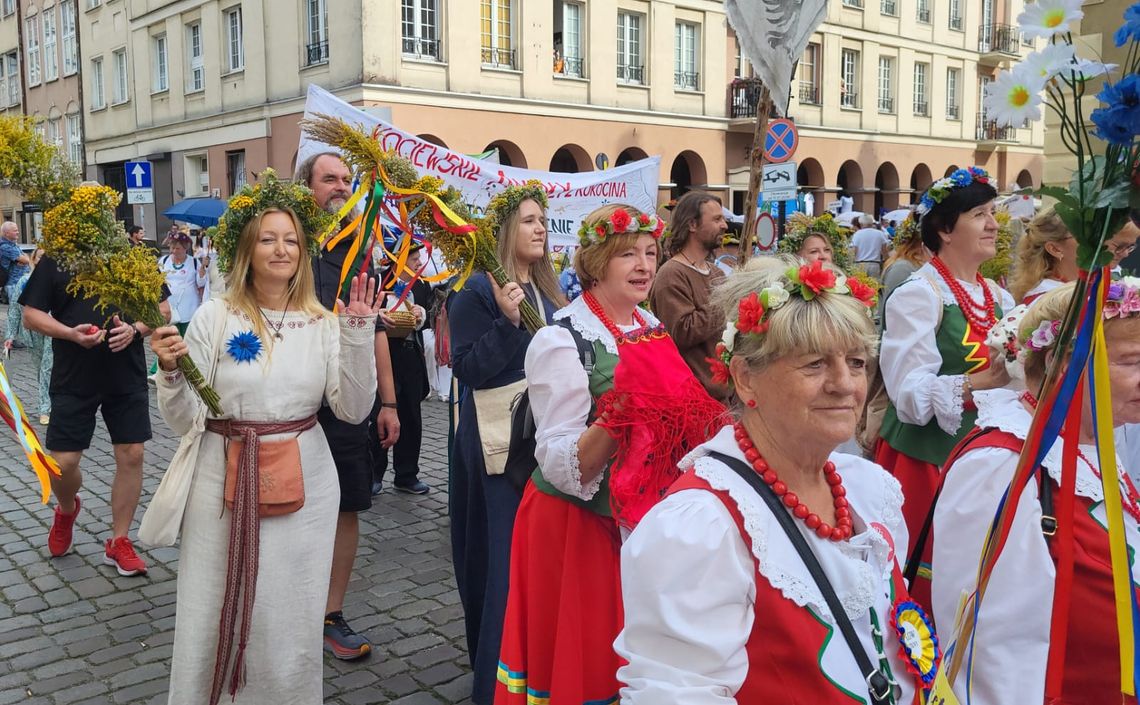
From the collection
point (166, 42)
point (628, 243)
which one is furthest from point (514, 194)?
point (166, 42)

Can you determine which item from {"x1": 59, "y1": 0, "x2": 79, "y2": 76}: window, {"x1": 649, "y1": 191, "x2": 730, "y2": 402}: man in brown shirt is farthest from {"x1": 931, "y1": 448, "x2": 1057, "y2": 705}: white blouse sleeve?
{"x1": 59, "y1": 0, "x2": 79, "y2": 76}: window

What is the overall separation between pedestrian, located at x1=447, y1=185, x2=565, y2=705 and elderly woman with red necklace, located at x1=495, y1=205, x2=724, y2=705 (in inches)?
20.2

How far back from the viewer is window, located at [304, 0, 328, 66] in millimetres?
21781

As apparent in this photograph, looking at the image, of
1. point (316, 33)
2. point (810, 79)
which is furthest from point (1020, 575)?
point (810, 79)

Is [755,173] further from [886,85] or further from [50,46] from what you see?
[50,46]

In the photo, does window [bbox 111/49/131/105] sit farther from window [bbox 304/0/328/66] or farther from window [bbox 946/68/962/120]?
window [bbox 946/68/962/120]

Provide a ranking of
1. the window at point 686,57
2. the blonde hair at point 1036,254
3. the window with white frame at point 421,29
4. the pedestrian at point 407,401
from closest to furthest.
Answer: the blonde hair at point 1036,254 < the pedestrian at point 407,401 < the window with white frame at point 421,29 < the window at point 686,57

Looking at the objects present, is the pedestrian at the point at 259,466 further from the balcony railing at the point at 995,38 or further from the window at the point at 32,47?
the window at the point at 32,47

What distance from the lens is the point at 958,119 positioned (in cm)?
3372

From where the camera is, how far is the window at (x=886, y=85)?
31.2m

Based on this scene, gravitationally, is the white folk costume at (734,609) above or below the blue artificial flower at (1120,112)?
below

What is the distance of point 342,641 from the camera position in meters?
4.40

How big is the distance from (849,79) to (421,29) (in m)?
15.1

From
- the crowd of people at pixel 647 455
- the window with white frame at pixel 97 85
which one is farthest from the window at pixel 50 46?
the crowd of people at pixel 647 455
